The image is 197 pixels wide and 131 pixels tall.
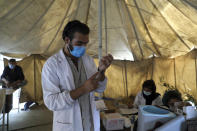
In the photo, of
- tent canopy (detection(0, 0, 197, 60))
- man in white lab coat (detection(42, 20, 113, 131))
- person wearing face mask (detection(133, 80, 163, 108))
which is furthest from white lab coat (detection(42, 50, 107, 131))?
tent canopy (detection(0, 0, 197, 60))

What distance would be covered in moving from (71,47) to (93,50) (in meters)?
3.46

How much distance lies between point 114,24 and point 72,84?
2.70 metres

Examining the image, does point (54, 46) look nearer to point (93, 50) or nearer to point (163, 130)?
point (93, 50)

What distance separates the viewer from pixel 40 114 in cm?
382

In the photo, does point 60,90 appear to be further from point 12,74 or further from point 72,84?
point 12,74

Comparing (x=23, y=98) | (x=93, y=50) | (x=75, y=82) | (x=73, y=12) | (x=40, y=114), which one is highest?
(x=73, y=12)

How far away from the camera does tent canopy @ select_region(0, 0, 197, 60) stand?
7.97ft

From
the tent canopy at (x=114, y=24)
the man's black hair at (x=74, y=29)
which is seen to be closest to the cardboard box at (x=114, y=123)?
the man's black hair at (x=74, y=29)

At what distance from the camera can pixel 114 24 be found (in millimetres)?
3301

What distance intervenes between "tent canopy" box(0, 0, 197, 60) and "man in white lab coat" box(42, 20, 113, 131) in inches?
74.1

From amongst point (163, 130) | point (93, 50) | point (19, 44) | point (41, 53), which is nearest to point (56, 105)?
point (163, 130)

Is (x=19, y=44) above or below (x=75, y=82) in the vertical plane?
above

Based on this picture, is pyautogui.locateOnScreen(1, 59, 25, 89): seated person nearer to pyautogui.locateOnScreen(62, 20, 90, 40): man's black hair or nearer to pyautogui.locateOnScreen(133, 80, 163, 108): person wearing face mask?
pyautogui.locateOnScreen(133, 80, 163, 108): person wearing face mask

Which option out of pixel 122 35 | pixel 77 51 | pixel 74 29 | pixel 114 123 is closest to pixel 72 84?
pixel 77 51
